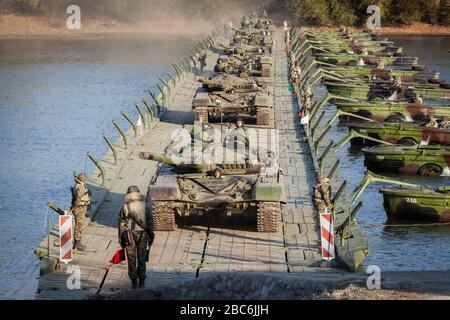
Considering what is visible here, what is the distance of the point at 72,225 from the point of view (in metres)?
25.2

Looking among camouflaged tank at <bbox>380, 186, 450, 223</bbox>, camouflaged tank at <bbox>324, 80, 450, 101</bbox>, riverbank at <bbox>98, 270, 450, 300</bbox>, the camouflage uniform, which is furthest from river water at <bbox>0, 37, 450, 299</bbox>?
riverbank at <bbox>98, 270, 450, 300</bbox>

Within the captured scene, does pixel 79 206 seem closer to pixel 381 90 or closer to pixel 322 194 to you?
pixel 322 194

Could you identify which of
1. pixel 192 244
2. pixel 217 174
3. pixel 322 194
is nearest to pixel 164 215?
pixel 192 244

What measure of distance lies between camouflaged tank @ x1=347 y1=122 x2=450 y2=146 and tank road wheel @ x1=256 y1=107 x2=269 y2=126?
135 inches

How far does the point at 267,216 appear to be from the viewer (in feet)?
86.1

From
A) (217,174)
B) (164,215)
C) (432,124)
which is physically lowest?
(432,124)

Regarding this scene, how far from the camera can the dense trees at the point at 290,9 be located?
101500 mm

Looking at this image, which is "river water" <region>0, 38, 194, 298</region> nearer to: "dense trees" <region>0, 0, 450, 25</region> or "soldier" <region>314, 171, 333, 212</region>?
"soldier" <region>314, 171, 333, 212</region>

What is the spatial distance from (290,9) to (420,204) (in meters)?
75.2

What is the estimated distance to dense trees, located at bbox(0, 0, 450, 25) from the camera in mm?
101500

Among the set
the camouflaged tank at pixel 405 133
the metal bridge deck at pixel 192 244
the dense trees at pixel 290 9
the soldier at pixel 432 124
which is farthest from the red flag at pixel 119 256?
the dense trees at pixel 290 9

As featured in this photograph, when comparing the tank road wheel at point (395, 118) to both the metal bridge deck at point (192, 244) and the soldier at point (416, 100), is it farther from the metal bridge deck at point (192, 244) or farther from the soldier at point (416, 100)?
the metal bridge deck at point (192, 244)
